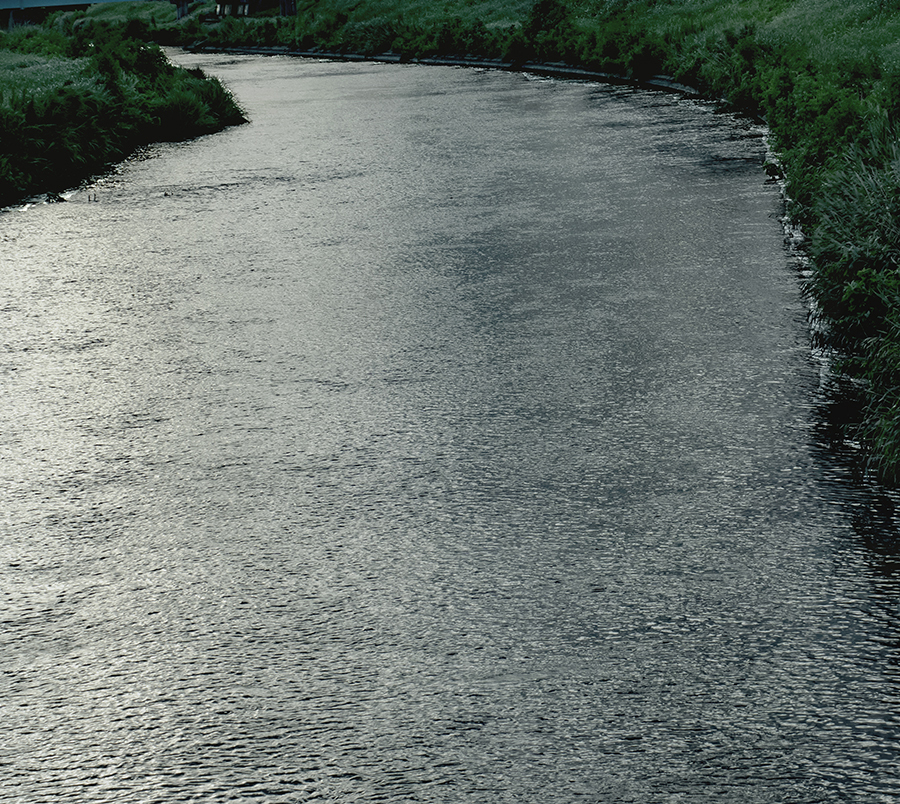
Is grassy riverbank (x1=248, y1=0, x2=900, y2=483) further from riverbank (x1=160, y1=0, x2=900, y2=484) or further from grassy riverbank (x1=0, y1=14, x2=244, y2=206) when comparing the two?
grassy riverbank (x1=0, y1=14, x2=244, y2=206)

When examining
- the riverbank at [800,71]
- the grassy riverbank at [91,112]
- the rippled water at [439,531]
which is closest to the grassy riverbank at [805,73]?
the riverbank at [800,71]

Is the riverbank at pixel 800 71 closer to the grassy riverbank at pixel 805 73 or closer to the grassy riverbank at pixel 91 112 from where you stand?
the grassy riverbank at pixel 805 73

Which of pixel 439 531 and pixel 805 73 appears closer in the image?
pixel 439 531

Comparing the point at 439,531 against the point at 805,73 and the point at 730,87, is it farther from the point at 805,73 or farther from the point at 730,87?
the point at 730,87

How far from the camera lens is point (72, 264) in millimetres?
11125

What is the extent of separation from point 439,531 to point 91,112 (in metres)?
15.4

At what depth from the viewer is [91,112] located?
19.0 metres

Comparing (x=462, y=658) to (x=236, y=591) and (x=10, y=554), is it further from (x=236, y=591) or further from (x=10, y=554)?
(x=10, y=554)

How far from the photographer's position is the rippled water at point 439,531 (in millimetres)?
3707

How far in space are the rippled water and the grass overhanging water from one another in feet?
1.29

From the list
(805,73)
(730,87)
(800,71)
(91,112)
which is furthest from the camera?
(730,87)

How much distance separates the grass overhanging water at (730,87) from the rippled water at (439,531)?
0.39 m

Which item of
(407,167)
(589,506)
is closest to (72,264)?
(407,167)

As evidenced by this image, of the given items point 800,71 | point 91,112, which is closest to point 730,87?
point 800,71
